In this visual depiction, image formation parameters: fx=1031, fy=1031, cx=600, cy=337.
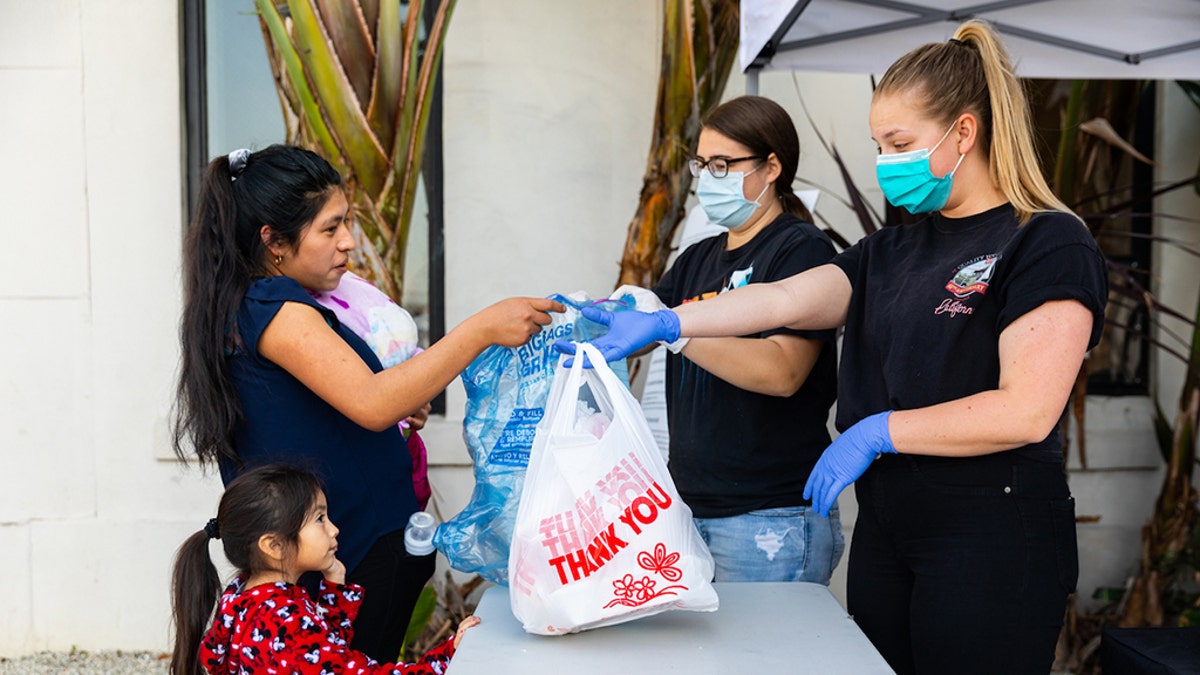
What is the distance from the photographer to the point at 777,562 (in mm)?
2145

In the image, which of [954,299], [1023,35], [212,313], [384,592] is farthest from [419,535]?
[1023,35]

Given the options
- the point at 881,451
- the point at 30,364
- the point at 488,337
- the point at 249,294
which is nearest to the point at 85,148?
the point at 30,364

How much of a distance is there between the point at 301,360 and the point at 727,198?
100cm

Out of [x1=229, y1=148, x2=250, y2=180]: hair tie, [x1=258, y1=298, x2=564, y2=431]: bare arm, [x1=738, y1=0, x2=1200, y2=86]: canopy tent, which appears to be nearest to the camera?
[x1=258, y1=298, x2=564, y2=431]: bare arm

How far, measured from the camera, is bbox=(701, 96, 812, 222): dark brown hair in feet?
7.53

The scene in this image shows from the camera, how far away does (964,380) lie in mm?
1671

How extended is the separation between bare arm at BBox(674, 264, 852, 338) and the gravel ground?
9.68 feet

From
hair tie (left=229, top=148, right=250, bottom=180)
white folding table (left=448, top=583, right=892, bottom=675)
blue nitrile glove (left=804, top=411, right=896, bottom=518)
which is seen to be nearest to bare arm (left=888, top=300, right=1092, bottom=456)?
blue nitrile glove (left=804, top=411, right=896, bottom=518)

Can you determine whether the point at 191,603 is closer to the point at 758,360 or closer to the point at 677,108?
the point at 758,360

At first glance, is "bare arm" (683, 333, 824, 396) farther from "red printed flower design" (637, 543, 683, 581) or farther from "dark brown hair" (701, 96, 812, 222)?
"red printed flower design" (637, 543, 683, 581)

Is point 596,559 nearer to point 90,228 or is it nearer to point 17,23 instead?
point 90,228

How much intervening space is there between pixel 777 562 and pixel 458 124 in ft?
8.16

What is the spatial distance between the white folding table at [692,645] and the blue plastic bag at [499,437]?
0.39 feet

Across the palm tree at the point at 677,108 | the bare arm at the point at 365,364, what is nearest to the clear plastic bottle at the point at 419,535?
the bare arm at the point at 365,364
